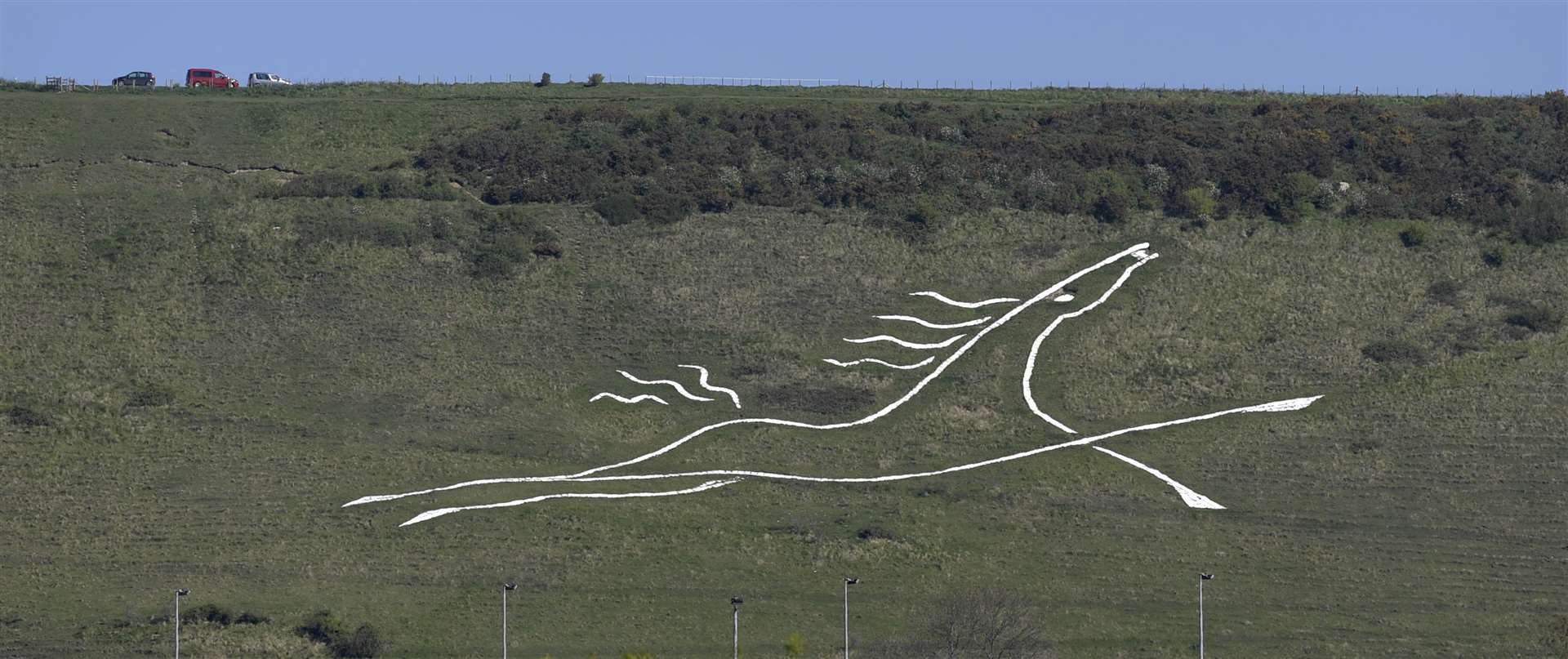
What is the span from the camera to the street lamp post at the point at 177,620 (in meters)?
48.5

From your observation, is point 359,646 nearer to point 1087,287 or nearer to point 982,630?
point 982,630

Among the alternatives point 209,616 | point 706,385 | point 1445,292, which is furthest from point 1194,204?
point 209,616

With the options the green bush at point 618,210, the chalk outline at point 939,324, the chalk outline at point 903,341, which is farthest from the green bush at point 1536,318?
Result: the green bush at point 618,210

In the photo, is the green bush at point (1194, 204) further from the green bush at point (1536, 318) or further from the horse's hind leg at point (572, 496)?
the horse's hind leg at point (572, 496)

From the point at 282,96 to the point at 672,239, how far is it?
3301cm

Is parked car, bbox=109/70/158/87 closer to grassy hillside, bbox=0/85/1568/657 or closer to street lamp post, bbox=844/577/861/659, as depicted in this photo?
grassy hillside, bbox=0/85/1568/657

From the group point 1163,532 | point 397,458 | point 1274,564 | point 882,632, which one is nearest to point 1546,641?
point 1274,564

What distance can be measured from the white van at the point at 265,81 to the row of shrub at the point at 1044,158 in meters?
17.8

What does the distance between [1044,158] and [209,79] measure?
164ft

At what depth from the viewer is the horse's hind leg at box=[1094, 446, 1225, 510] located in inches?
2374

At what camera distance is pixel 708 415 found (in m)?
66.9

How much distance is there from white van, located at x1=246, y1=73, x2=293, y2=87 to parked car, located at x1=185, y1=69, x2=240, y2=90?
3.16 ft

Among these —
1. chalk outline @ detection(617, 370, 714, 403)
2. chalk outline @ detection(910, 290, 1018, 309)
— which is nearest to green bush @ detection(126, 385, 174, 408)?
chalk outline @ detection(617, 370, 714, 403)

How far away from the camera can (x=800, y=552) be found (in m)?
56.6
